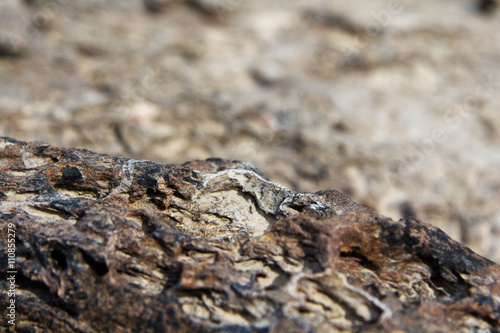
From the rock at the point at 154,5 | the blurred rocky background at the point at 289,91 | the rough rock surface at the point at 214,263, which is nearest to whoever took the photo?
the rough rock surface at the point at 214,263

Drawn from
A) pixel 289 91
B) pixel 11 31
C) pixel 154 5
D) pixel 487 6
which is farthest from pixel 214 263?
pixel 487 6

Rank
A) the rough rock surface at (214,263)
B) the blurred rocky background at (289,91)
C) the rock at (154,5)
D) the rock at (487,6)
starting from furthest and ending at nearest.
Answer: the rock at (487,6)
the rock at (154,5)
the blurred rocky background at (289,91)
the rough rock surface at (214,263)

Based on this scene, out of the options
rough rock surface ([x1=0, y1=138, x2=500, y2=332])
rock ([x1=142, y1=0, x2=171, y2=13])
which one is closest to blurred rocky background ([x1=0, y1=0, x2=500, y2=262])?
rock ([x1=142, y1=0, x2=171, y2=13])

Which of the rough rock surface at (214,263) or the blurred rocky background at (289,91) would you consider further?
the blurred rocky background at (289,91)

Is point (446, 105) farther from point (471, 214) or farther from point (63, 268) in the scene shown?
point (63, 268)

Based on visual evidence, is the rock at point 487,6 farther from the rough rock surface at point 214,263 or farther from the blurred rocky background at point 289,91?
the rough rock surface at point 214,263

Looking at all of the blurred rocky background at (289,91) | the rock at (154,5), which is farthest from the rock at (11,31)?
the rock at (154,5)

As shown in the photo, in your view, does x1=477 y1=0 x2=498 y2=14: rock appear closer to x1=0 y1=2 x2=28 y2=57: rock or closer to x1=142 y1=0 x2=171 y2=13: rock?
x1=142 y1=0 x2=171 y2=13: rock

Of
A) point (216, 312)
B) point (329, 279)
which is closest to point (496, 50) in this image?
point (329, 279)
